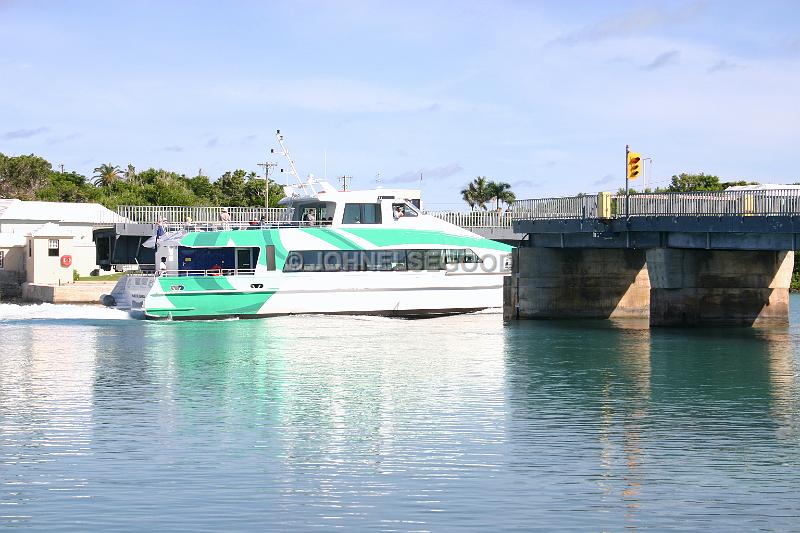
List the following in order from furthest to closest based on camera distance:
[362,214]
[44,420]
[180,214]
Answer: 1. [180,214]
2. [362,214]
3. [44,420]

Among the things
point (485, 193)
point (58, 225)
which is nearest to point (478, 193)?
Result: point (485, 193)

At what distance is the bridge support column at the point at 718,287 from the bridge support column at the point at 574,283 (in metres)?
7.73

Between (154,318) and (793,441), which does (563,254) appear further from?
(793,441)

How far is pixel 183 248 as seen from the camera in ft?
184

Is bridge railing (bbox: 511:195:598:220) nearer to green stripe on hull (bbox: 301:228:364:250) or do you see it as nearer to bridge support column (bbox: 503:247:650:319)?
bridge support column (bbox: 503:247:650:319)

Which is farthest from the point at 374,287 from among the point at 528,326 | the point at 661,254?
the point at 661,254

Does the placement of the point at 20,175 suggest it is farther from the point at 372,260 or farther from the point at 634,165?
the point at 634,165

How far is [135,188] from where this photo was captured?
109 m

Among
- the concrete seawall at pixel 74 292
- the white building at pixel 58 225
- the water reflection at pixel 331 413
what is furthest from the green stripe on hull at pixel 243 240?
the white building at pixel 58 225

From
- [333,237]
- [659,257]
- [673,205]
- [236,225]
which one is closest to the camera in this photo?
[673,205]

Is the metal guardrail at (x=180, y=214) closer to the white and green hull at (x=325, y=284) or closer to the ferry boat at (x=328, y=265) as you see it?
the ferry boat at (x=328, y=265)

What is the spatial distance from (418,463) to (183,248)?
3446 cm

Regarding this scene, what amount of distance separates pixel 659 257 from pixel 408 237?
1214cm

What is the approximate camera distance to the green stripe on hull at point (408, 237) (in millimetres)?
58094
